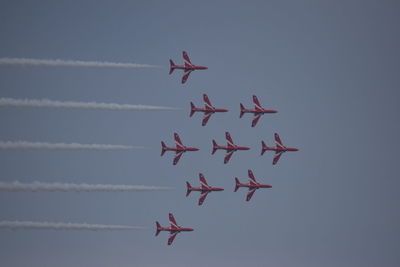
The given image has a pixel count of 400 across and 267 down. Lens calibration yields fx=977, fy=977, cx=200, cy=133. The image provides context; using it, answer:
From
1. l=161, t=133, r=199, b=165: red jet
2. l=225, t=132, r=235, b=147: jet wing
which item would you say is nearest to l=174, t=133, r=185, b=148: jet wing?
l=161, t=133, r=199, b=165: red jet

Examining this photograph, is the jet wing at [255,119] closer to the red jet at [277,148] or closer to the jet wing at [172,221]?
the red jet at [277,148]

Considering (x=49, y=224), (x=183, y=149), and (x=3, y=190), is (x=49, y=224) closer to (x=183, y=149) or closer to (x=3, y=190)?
(x=3, y=190)

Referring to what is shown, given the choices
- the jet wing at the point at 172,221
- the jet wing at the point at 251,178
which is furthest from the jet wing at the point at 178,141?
the jet wing at the point at 251,178

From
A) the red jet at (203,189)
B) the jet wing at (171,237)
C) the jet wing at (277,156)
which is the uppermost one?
the jet wing at (277,156)

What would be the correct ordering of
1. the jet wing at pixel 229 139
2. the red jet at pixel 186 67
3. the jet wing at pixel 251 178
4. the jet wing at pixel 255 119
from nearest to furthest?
the red jet at pixel 186 67 → the jet wing at pixel 255 119 → the jet wing at pixel 229 139 → the jet wing at pixel 251 178

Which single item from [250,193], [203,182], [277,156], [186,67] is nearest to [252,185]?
[250,193]

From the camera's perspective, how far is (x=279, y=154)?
127m

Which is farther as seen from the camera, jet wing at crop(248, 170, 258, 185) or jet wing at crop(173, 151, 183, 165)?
jet wing at crop(248, 170, 258, 185)

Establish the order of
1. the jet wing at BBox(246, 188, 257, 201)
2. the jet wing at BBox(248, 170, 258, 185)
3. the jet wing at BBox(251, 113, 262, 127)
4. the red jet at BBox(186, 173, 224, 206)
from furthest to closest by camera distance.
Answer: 1. the jet wing at BBox(248, 170, 258, 185)
2. the jet wing at BBox(246, 188, 257, 201)
3. the jet wing at BBox(251, 113, 262, 127)
4. the red jet at BBox(186, 173, 224, 206)

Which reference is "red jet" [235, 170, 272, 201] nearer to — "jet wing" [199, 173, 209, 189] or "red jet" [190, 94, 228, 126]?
"jet wing" [199, 173, 209, 189]

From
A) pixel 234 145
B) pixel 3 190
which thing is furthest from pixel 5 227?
pixel 234 145

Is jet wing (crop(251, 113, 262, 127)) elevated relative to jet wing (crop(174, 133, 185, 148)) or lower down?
elevated

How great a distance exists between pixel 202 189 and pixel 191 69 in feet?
51.3

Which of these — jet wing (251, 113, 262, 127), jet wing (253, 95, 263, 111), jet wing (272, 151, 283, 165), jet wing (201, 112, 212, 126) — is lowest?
jet wing (272, 151, 283, 165)
